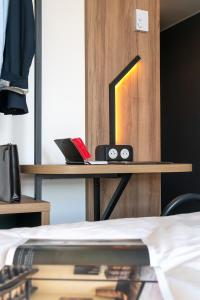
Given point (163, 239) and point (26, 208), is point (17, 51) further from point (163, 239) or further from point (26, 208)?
point (163, 239)

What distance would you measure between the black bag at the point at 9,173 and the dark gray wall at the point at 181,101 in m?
2.81

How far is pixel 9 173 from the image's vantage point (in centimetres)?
155

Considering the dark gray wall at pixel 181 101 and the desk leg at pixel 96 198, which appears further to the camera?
the dark gray wall at pixel 181 101

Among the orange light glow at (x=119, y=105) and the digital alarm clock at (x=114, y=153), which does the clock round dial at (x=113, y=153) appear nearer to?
the digital alarm clock at (x=114, y=153)

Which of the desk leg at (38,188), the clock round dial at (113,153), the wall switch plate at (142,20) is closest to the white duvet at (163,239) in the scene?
the clock round dial at (113,153)

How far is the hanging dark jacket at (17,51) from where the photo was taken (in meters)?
1.69

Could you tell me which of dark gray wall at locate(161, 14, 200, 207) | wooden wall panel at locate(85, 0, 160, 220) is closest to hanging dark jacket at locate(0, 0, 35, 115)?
wooden wall panel at locate(85, 0, 160, 220)

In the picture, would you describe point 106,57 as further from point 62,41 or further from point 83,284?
point 83,284

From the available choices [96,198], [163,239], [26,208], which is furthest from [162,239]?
[96,198]

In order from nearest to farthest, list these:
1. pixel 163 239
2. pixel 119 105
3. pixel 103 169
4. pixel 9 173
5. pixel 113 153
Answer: pixel 163 239 < pixel 9 173 < pixel 103 169 < pixel 113 153 < pixel 119 105

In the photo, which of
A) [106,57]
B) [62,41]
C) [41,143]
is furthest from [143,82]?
[41,143]

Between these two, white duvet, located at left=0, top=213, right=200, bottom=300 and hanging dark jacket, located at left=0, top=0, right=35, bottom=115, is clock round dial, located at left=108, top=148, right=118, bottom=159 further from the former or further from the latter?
white duvet, located at left=0, top=213, right=200, bottom=300

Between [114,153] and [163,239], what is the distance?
49.9 inches

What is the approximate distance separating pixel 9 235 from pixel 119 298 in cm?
44
